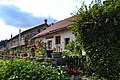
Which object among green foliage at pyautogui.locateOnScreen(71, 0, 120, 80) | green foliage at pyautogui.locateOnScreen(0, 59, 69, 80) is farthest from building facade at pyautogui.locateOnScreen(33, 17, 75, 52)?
green foliage at pyautogui.locateOnScreen(0, 59, 69, 80)

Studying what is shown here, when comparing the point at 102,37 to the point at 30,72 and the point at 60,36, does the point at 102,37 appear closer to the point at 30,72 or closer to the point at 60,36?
the point at 30,72

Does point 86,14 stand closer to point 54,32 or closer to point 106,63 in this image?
point 106,63

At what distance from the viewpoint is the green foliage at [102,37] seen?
8.02 m

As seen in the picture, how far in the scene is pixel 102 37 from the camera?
826cm

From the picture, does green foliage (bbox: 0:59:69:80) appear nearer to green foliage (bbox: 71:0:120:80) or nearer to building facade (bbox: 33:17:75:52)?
green foliage (bbox: 71:0:120:80)

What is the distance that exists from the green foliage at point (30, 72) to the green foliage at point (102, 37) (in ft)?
7.21

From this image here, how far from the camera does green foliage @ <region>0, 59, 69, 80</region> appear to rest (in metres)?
6.16

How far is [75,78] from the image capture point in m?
7.09

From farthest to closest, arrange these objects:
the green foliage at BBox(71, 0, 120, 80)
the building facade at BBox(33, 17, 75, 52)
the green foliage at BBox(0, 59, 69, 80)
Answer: the building facade at BBox(33, 17, 75, 52) → the green foliage at BBox(71, 0, 120, 80) → the green foliage at BBox(0, 59, 69, 80)

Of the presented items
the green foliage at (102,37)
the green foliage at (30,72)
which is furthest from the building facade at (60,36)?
the green foliage at (30,72)

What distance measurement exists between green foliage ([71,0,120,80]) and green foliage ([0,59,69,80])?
2196mm

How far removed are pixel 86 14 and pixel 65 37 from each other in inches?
546

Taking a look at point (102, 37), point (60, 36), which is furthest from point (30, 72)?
point (60, 36)

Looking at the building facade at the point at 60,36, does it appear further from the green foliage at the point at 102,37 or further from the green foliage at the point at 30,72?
the green foliage at the point at 30,72
